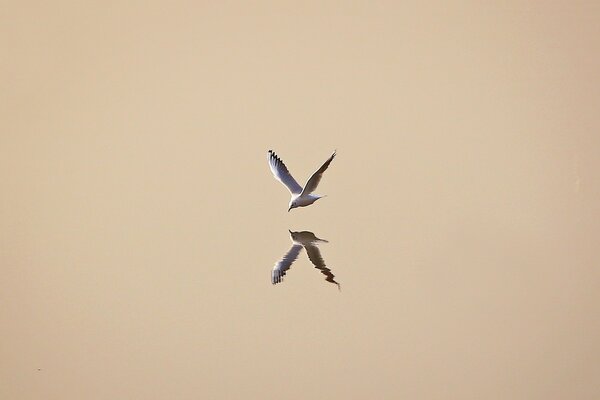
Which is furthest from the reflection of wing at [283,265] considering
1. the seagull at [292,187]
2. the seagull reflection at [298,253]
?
the seagull at [292,187]

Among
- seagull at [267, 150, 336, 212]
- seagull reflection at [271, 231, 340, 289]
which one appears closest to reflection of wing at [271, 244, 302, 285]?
seagull reflection at [271, 231, 340, 289]

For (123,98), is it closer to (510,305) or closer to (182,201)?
(182,201)

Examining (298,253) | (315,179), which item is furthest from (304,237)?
(315,179)

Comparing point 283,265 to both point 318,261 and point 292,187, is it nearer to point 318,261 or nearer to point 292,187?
point 318,261

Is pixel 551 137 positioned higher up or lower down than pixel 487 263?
higher up

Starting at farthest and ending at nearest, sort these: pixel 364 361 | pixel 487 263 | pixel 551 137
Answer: pixel 551 137 < pixel 487 263 < pixel 364 361

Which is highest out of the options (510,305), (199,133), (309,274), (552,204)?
(552,204)

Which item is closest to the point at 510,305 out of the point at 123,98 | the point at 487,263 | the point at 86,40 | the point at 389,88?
the point at 487,263
